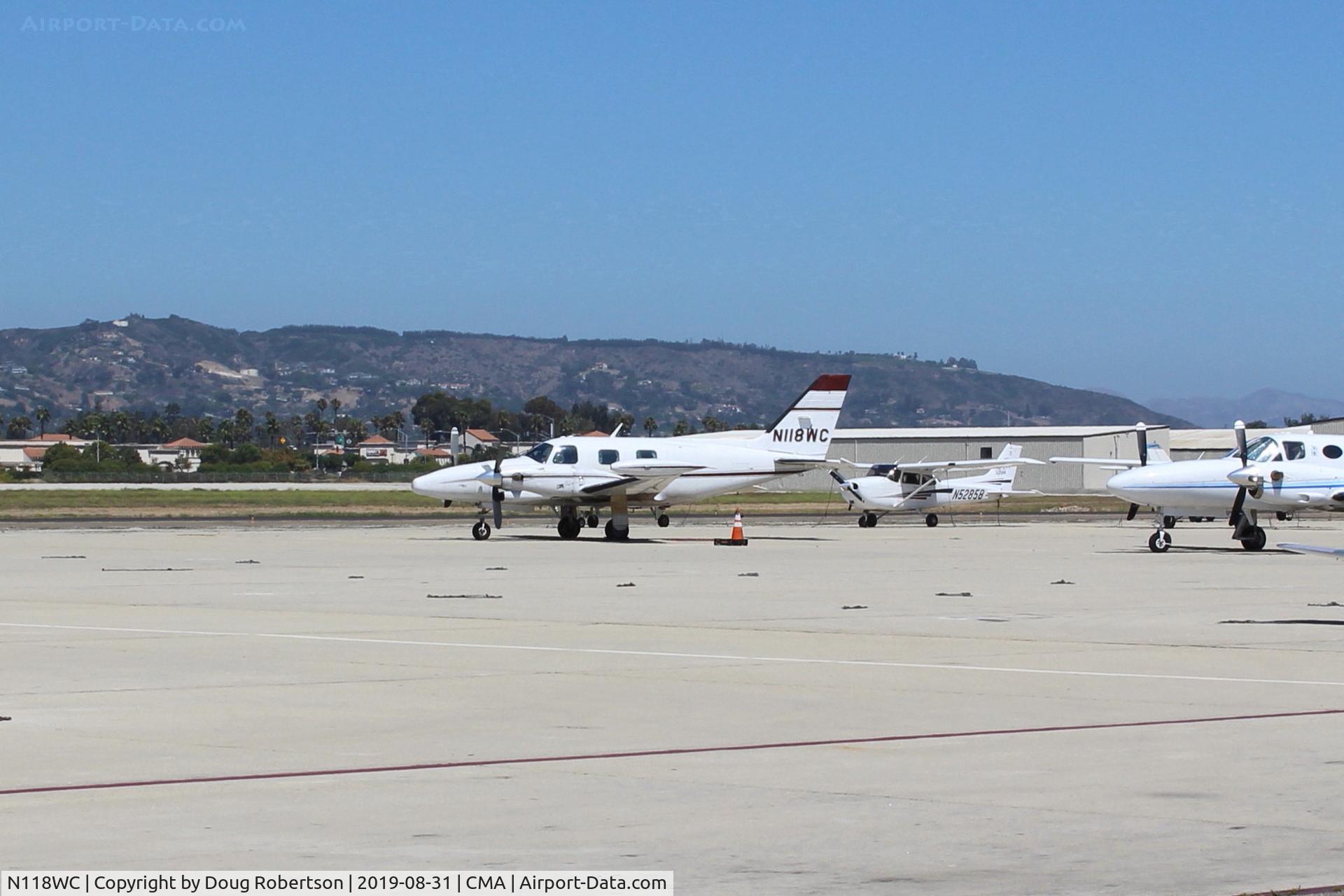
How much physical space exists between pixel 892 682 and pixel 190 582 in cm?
1640

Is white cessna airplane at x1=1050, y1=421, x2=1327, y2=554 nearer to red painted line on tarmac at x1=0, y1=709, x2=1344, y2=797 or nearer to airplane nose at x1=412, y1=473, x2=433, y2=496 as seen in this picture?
airplane nose at x1=412, y1=473, x2=433, y2=496

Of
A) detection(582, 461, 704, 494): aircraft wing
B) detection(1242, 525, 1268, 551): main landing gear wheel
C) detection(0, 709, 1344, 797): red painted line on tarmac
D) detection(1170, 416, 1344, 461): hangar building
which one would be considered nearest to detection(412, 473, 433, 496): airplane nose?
detection(582, 461, 704, 494): aircraft wing

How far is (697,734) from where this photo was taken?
11406 mm

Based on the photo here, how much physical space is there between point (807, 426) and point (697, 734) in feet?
117

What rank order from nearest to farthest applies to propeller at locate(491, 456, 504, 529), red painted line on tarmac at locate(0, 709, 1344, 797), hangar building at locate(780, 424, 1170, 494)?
red painted line on tarmac at locate(0, 709, 1344, 797), propeller at locate(491, 456, 504, 529), hangar building at locate(780, 424, 1170, 494)

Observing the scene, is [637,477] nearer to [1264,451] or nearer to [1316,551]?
[1264,451]

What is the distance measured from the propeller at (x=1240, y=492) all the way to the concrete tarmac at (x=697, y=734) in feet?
37.8

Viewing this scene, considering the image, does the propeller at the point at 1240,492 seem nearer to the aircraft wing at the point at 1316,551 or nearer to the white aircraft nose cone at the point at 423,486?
the aircraft wing at the point at 1316,551

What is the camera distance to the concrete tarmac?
7777mm

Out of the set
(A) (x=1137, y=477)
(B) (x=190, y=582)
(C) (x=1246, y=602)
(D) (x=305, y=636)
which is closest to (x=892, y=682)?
(D) (x=305, y=636)

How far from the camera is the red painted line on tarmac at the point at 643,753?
9.43 metres

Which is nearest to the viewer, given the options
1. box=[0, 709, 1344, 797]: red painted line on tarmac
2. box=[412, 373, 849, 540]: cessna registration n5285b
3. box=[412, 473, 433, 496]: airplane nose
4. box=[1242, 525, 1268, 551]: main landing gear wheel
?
box=[0, 709, 1344, 797]: red painted line on tarmac

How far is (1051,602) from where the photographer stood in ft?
76.0

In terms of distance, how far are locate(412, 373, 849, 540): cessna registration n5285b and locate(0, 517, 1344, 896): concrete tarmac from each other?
18.0m
